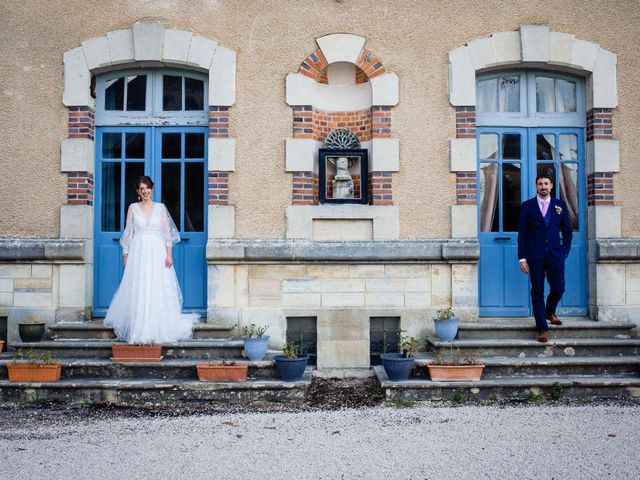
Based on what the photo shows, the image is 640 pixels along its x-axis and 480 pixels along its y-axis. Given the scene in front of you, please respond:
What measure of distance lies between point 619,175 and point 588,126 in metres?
0.70

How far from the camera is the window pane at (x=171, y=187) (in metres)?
7.24

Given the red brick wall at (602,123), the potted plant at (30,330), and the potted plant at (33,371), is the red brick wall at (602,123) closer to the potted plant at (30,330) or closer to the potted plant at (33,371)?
the potted plant at (33,371)

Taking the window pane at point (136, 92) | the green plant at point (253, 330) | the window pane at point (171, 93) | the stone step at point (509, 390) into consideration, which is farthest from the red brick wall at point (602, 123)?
the window pane at point (136, 92)

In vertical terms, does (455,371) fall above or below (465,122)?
below

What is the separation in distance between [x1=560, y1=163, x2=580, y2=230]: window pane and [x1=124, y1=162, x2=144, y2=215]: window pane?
513cm

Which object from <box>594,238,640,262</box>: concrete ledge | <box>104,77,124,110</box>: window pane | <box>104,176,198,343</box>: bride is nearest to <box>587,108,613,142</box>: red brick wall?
<box>594,238,640,262</box>: concrete ledge

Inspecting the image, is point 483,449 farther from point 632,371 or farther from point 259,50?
point 259,50

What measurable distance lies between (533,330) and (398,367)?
1.80 metres

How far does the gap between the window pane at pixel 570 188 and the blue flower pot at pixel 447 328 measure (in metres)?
2.12

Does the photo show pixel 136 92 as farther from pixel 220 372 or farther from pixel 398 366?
pixel 398 366

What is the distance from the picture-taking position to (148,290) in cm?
630

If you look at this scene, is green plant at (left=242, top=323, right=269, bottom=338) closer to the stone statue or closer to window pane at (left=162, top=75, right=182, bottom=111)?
the stone statue

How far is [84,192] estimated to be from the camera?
691 centimetres

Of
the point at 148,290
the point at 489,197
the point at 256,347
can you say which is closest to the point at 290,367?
the point at 256,347
